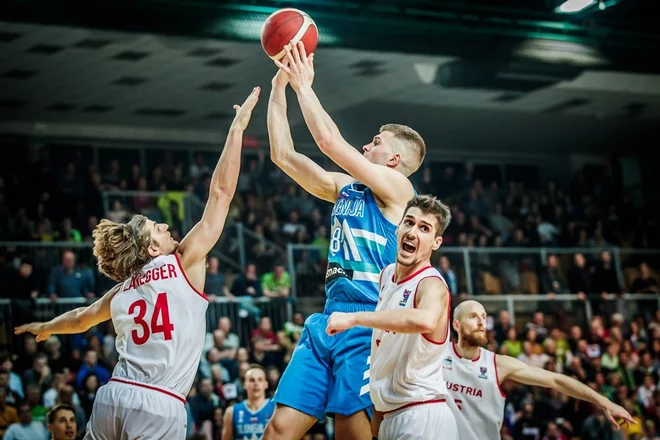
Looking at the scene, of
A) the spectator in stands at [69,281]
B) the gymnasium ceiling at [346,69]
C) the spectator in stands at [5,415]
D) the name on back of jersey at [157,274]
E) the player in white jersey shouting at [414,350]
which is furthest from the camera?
the gymnasium ceiling at [346,69]

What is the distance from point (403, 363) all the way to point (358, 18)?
39.2ft

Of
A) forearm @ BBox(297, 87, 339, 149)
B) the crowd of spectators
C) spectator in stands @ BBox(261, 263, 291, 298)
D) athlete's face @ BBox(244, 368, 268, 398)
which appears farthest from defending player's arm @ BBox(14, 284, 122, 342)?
spectator in stands @ BBox(261, 263, 291, 298)

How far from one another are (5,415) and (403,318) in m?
8.20

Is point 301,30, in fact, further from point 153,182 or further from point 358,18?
point 153,182

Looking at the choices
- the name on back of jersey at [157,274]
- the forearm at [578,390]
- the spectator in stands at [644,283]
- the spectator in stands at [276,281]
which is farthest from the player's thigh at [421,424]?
the spectator in stands at [644,283]

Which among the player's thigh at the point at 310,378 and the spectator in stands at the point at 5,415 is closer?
the player's thigh at the point at 310,378

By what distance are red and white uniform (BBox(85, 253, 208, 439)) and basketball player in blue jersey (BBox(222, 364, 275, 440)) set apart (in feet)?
12.8

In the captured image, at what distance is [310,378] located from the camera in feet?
18.2

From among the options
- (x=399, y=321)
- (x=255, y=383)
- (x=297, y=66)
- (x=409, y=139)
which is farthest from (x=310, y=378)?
(x=255, y=383)

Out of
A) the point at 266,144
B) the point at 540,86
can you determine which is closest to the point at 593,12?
the point at 540,86

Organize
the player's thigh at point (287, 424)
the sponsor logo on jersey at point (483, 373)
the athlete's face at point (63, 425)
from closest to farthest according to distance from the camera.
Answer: the player's thigh at point (287, 424)
the sponsor logo on jersey at point (483, 373)
the athlete's face at point (63, 425)

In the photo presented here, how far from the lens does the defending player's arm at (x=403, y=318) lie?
14.5ft

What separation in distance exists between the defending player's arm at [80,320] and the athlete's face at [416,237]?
5.73ft

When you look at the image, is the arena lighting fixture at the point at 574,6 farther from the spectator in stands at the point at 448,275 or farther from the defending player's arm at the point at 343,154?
the defending player's arm at the point at 343,154
